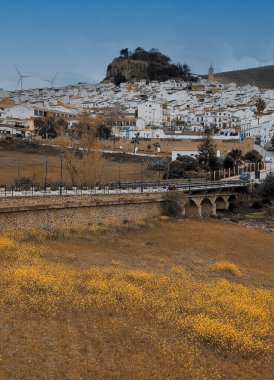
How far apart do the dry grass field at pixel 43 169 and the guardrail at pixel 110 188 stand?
9.38m

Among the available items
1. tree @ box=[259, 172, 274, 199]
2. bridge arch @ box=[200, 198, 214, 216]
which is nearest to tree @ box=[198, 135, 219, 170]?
tree @ box=[259, 172, 274, 199]

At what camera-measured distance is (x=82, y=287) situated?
18594mm

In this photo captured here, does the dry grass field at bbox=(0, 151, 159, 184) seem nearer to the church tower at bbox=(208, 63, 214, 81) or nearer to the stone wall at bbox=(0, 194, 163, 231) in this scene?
the stone wall at bbox=(0, 194, 163, 231)

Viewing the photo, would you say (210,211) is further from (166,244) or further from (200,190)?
(166,244)

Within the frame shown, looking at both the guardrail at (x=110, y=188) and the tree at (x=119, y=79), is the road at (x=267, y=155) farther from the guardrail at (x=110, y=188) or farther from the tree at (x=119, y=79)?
the tree at (x=119, y=79)

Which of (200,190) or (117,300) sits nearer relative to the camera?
(117,300)

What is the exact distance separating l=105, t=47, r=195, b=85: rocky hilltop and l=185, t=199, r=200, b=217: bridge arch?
131 metres

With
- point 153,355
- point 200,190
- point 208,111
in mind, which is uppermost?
point 208,111

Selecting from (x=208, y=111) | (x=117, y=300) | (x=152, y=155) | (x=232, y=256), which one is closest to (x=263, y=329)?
(x=117, y=300)

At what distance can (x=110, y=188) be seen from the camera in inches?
1604

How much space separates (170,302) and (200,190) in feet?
95.8

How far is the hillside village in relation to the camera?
87.1m

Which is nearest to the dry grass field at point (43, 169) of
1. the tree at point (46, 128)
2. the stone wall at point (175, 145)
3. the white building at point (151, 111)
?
the stone wall at point (175, 145)

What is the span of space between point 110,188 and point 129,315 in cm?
2501
